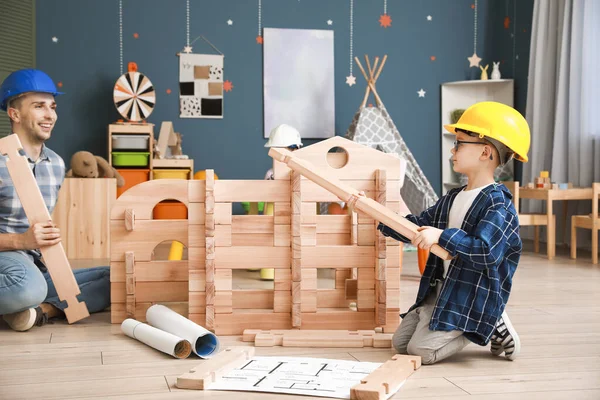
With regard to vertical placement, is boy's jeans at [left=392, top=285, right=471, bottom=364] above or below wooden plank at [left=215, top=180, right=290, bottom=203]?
below

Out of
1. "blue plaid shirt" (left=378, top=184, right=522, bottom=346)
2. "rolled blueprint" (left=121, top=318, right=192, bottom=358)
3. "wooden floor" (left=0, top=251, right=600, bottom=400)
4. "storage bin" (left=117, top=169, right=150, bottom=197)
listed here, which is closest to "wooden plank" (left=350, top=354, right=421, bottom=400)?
"wooden floor" (left=0, top=251, right=600, bottom=400)

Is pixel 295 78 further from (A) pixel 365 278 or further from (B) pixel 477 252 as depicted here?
(B) pixel 477 252

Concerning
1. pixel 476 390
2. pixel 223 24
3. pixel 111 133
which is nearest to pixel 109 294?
pixel 476 390

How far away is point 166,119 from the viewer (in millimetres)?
5598

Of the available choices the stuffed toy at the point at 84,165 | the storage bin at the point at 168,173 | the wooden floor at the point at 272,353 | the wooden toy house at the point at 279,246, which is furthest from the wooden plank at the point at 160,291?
the storage bin at the point at 168,173

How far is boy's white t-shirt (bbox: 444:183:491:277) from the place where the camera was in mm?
2014

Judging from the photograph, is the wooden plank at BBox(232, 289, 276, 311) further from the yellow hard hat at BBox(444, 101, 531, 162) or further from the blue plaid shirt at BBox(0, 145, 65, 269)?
the yellow hard hat at BBox(444, 101, 531, 162)

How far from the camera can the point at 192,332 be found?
79.0 inches

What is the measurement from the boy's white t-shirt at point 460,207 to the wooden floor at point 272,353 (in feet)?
1.15

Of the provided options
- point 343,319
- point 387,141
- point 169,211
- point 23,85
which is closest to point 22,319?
point 23,85

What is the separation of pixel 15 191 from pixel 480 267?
4.99 feet

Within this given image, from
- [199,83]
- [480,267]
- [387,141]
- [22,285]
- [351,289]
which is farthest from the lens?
[199,83]

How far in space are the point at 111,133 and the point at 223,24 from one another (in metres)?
1.30

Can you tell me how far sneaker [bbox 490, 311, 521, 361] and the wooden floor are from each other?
3cm
